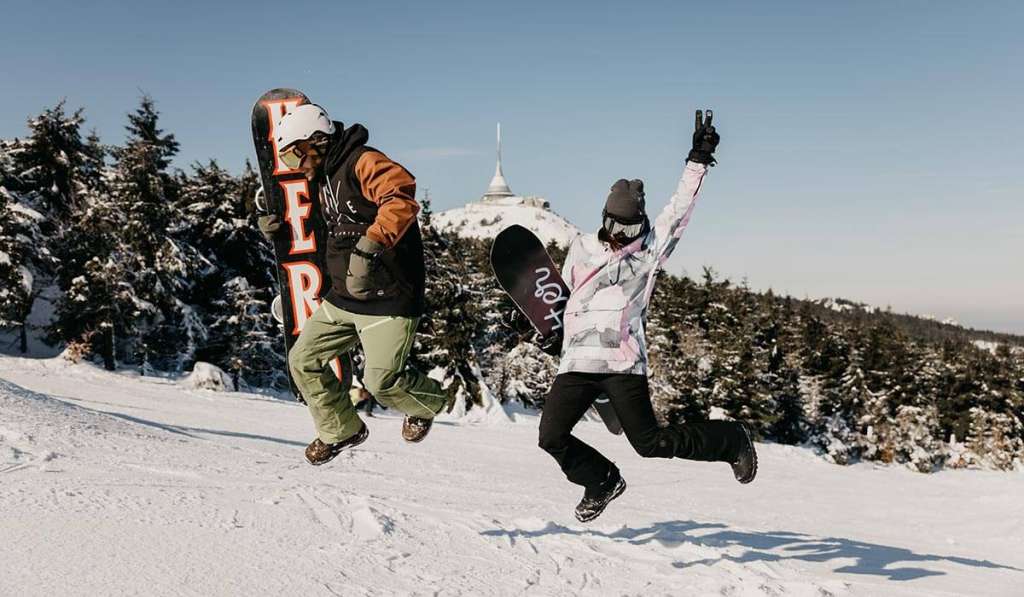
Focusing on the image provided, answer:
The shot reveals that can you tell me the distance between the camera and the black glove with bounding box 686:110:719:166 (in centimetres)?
484

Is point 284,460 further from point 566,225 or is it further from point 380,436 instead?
point 566,225

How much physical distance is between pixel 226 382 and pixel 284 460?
729 inches

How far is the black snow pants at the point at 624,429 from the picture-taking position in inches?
197

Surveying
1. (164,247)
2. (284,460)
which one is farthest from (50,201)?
(284,460)

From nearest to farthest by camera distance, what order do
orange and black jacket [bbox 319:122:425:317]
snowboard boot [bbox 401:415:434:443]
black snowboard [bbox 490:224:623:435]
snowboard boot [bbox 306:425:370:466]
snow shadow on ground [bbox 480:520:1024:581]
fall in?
1. orange and black jacket [bbox 319:122:425:317]
2. snowboard boot [bbox 306:425:370:466]
3. snowboard boot [bbox 401:415:434:443]
4. black snowboard [bbox 490:224:623:435]
5. snow shadow on ground [bbox 480:520:1024:581]

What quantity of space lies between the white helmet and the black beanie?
2.07m

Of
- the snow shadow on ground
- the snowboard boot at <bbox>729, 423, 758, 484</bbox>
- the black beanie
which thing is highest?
the black beanie

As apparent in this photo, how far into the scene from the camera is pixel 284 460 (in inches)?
410

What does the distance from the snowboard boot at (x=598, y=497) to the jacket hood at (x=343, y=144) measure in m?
3.07

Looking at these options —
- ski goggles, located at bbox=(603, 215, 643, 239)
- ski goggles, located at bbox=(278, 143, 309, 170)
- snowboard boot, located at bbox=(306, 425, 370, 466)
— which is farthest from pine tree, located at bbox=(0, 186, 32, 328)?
ski goggles, located at bbox=(603, 215, 643, 239)

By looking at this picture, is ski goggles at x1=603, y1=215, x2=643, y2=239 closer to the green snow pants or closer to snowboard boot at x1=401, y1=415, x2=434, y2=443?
the green snow pants

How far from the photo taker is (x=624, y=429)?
5.14 m

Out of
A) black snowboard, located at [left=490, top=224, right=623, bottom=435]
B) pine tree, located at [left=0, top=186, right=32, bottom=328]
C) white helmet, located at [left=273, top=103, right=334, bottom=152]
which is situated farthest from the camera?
pine tree, located at [left=0, top=186, right=32, bottom=328]

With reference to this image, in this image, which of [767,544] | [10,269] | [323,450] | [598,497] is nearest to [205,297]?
[10,269]
